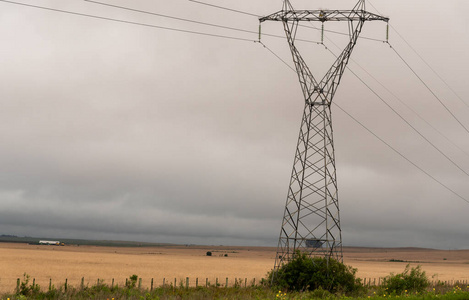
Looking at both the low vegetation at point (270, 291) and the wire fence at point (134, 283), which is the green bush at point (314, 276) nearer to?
the low vegetation at point (270, 291)

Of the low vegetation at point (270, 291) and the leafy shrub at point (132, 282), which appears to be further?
the leafy shrub at point (132, 282)

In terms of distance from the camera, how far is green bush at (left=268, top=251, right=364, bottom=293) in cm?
4250

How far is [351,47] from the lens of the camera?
4184 cm

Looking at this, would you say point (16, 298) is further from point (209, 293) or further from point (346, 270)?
point (346, 270)

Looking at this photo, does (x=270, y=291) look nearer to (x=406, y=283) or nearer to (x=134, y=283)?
(x=134, y=283)

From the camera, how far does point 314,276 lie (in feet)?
140

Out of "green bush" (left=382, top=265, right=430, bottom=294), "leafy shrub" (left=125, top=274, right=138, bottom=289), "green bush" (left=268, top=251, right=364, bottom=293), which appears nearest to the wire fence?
"leafy shrub" (left=125, top=274, right=138, bottom=289)

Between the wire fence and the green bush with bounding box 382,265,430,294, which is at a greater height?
the green bush with bounding box 382,265,430,294

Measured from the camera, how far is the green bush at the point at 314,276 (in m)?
42.5

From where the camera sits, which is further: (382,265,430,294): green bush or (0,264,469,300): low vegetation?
(382,265,430,294): green bush

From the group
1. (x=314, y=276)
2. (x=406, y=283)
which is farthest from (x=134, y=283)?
(x=406, y=283)

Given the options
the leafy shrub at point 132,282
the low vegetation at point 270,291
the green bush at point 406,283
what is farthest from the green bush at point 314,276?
the leafy shrub at point 132,282

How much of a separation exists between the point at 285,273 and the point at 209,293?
8.81 m

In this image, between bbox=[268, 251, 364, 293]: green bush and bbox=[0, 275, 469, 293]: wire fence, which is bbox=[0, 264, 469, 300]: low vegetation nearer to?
bbox=[268, 251, 364, 293]: green bush
